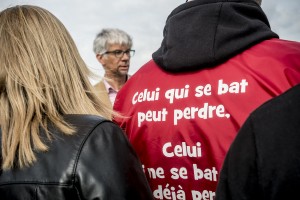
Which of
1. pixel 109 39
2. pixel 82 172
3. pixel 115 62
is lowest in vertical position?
pixel 115 62

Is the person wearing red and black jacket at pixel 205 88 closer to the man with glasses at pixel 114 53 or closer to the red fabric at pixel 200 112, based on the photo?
the red fabric at pixel 200 112

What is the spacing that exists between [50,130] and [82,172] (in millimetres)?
211

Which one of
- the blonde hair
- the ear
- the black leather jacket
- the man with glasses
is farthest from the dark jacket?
the ear

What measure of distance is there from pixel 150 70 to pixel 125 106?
8.9 inches

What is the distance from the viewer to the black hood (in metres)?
1.61

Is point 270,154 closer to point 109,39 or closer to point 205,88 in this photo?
point 205,88

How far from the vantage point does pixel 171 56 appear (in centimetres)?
177

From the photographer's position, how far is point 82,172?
1384 millimetres

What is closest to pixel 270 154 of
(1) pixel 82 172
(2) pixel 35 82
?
(1) pixel 82 172

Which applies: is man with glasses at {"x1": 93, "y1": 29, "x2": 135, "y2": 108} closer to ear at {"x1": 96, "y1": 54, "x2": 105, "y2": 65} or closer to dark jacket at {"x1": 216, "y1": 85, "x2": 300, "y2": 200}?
ear at {"x1": 96, "y1": 54, "x2": 105, "y2": 65}

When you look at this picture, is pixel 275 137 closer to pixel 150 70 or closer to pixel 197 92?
pixel 197 92

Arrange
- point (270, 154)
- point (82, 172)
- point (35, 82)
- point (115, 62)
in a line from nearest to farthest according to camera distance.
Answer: point (270, 154) → point (82, 172) → point (35, 82) → point (115, 62)

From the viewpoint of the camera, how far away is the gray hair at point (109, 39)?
4.76m

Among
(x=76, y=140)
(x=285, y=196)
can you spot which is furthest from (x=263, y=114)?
(x=76, y=140)
